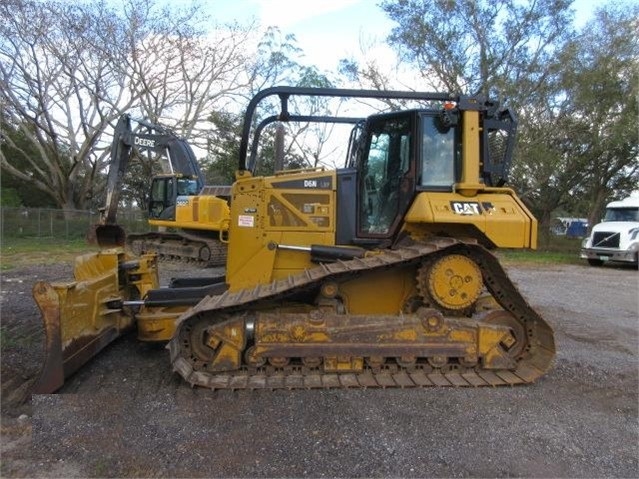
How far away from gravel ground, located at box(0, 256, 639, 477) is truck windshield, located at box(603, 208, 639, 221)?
15.5m

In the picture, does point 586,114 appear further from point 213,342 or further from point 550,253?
point 213,342

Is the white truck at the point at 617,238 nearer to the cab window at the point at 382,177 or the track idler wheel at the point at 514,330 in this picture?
the track idler wheel at the point at 514,330

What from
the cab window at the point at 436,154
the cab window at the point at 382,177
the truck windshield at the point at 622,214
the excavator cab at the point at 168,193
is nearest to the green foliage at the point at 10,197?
the excavator cab at the point at 168,193

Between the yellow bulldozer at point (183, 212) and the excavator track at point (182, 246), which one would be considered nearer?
the yellow bulldozer at point (183, 212)

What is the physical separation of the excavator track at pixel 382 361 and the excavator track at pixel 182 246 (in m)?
9.26

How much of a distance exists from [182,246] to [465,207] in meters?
11.3

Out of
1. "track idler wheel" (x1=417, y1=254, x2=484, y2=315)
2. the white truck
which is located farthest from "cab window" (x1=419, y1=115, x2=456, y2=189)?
the white truck

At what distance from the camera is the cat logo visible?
4691mm

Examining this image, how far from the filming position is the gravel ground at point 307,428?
3.14 metres

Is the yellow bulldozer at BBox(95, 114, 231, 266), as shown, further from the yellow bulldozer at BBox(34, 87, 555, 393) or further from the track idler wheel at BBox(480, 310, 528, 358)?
the track idler wheel at BBox(480, 310, 528, 358)

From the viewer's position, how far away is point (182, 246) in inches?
577

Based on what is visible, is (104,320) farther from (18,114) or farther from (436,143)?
(18,114)

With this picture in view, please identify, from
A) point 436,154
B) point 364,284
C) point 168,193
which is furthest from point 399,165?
point 168,193

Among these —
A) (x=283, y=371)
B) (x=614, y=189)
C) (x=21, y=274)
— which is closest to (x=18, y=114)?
(x=21, y=274)
